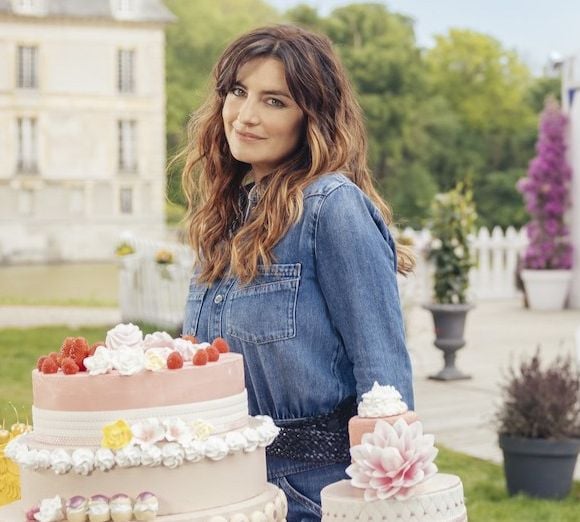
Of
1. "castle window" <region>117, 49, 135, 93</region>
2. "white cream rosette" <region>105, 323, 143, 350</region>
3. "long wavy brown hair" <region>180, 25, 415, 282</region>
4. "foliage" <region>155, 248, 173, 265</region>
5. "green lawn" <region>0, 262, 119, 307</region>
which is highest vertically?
"castle window" <region>117, 49, 135, 93</region>

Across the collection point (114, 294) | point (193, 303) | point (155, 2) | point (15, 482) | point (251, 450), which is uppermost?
point (155, 2)

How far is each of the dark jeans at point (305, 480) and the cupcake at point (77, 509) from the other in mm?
608

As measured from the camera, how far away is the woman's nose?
100 inches

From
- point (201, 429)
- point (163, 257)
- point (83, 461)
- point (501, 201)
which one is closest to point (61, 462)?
point (83, 461)

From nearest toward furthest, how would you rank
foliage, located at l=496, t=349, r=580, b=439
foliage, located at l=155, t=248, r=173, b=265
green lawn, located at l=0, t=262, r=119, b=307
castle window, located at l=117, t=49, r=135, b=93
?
foliage, located at l=496, t=349, r=580, b=439
foliage, located at l=155, t=248, r=173, b=265
green lawn, located at l=0, t=262, r=119, b=307
castle window, located at l=117, t=49, r=135, b=93

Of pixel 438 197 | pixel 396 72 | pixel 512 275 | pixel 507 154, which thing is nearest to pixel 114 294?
pixel 512 275

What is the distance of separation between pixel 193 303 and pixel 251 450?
62 cm

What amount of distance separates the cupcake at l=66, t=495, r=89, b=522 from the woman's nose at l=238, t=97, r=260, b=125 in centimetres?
93

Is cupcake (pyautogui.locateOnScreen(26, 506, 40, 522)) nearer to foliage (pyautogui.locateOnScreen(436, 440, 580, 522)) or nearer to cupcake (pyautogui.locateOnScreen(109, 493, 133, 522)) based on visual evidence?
cupcake (pyautogui.locateOnScreen(109, 493, 133, 522))

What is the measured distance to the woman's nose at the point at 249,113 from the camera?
8.34ft

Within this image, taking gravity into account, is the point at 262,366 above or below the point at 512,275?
above

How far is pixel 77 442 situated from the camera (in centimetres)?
211

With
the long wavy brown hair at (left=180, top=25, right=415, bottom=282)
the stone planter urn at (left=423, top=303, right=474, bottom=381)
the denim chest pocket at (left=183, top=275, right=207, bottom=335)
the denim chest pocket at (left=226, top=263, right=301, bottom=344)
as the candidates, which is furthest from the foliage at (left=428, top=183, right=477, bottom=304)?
the denim chest pocket at (left=226, top=263, right=301, bottom=344)

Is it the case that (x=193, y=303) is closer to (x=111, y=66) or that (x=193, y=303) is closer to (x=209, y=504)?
(x=209, y=504)
